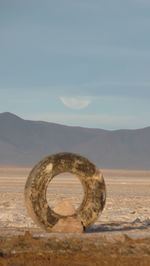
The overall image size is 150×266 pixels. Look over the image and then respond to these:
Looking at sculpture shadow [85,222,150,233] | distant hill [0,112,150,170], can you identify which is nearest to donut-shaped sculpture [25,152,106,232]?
sculpture shadow [85,222,150,233]

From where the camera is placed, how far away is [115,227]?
A: 15.1 m

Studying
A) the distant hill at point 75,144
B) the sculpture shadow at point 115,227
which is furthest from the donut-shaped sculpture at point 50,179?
the distant hill at point 75,144

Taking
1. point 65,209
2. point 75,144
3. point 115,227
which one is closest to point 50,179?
Result: point 65,209

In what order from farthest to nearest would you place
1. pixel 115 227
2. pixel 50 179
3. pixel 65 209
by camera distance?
pixel 115 227, pixel 65 209, pixel 50 179

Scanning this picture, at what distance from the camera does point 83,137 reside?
18912 centimetres

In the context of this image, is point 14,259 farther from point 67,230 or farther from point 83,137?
point 83,137

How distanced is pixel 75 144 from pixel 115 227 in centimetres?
16568

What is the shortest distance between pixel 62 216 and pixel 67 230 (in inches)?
21.1

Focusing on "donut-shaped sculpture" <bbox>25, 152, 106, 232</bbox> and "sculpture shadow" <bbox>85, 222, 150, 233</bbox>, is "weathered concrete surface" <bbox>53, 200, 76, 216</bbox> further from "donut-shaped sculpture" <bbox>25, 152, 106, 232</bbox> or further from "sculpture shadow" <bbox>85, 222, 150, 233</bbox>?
"sculpture shadow" <bbox>85, 222, 150, 233</bbox>

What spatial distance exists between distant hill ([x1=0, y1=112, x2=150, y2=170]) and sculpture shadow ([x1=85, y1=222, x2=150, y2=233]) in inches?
5236

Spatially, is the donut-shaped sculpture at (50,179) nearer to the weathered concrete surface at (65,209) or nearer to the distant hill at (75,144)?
the weathered concrete surface at (65,209)

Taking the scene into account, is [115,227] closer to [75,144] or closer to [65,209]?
[65,209]

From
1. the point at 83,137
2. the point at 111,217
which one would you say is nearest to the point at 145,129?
the point at 83,137

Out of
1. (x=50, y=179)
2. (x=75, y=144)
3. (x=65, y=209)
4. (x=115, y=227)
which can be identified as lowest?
(x=115, y=227)
